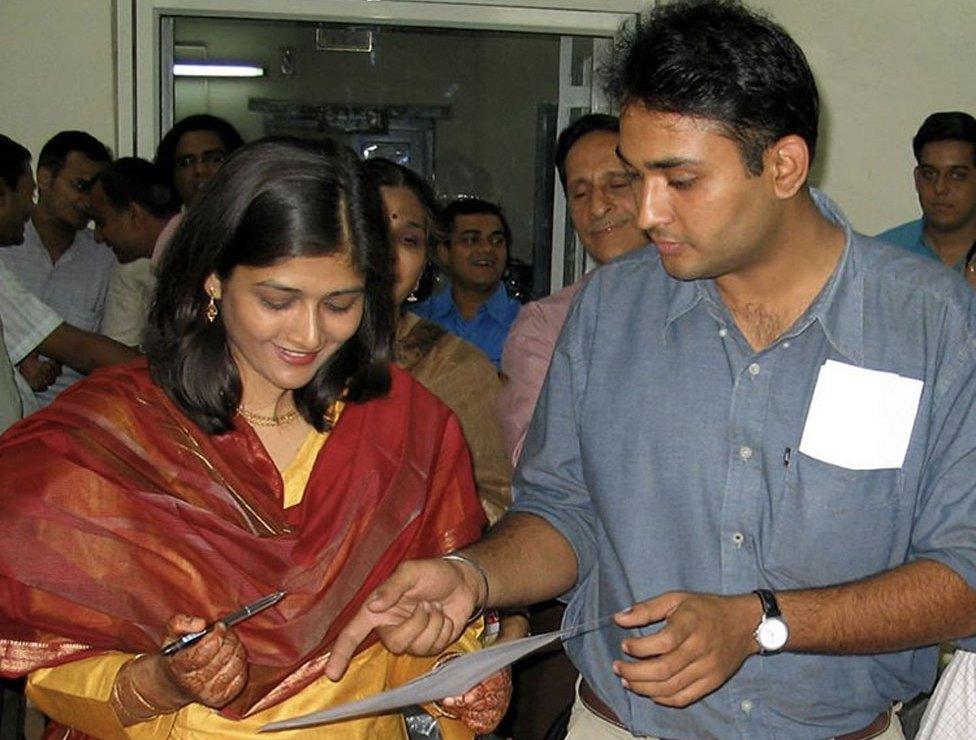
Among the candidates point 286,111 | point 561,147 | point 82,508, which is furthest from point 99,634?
point 286,111

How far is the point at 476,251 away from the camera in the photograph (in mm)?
5164

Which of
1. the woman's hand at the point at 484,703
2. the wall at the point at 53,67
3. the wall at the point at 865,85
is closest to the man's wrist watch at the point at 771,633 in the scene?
the woman's hand at the point at 484,703

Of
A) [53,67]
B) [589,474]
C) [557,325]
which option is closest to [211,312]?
[589,474]

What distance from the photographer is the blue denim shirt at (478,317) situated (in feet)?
16.3

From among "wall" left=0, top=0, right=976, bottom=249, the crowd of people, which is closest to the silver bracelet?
the crowd of people

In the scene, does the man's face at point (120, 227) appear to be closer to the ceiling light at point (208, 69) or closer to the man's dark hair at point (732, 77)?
the ceiling light at point (208, 69)

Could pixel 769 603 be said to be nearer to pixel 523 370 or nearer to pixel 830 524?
pixel 830 524

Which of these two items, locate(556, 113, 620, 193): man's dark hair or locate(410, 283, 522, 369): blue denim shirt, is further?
locate(410, 283, 522, 369): blue denim shirt

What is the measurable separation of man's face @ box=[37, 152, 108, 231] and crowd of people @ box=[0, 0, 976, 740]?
2.71 metres

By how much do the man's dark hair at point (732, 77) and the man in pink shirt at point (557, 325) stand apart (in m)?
1.40

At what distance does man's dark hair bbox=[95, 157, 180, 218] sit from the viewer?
4.59m

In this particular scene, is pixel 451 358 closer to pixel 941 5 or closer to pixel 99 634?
pixel 99 634

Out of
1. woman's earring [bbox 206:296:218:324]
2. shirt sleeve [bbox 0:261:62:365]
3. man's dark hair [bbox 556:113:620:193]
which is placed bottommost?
shirt sleeve [bbox 0:261:62:365]

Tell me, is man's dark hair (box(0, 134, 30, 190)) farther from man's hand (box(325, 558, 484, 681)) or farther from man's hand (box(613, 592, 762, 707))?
man's hand (box(613, 592, 762, 707))
